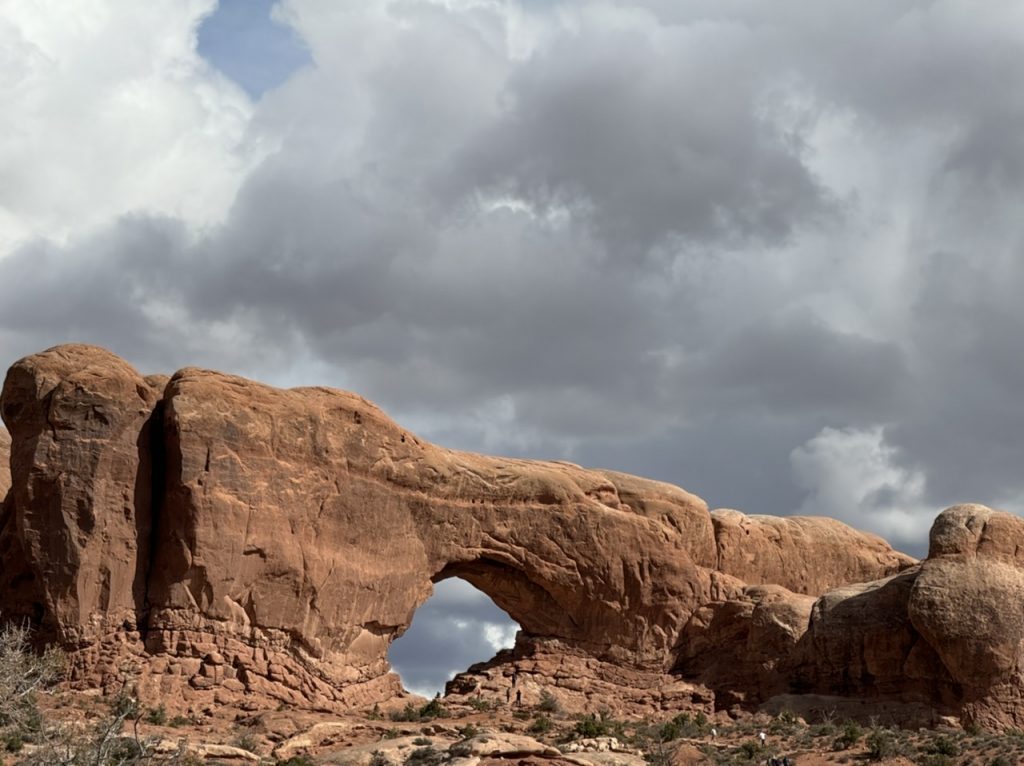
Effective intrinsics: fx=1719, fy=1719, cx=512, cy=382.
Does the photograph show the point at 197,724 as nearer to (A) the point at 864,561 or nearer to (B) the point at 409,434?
(B) the point at 409,434

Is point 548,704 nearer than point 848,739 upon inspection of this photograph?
No

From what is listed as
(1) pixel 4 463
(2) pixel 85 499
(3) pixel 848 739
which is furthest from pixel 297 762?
(1) pixel 4 463

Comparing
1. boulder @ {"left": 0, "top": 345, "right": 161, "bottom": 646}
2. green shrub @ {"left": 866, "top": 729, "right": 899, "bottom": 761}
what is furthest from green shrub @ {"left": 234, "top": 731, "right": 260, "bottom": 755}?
green shrub @ {"left": 866, "top": 729, "right": 899, "bottom": 761}

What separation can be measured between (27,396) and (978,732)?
23.6m

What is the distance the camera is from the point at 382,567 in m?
42.0

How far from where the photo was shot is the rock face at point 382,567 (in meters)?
38.2

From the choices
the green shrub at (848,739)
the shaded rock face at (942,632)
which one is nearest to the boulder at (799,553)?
the shaded rock face at (942,632)

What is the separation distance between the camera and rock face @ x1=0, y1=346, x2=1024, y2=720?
38250 mm

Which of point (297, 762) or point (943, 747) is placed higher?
point (943, 747)

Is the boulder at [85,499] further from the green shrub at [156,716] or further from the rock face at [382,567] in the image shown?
the green shrub at [156,716]

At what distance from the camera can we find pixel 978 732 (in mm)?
40781

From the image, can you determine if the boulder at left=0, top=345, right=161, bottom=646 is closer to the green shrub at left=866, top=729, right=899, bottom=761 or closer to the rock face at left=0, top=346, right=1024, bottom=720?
the rock face at left=0, top=346, right=1024, bottom=720

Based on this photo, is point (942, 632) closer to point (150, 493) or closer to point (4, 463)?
point (150, 493)

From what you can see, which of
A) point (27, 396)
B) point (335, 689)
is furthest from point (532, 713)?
point (27, 396)
